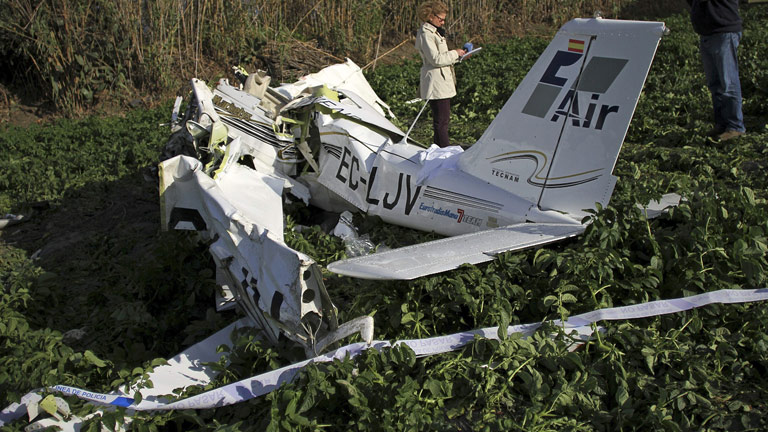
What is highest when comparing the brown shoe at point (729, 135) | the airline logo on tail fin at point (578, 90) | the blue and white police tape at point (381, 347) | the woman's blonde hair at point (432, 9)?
the airline logo on tail fin at point (578, 90)

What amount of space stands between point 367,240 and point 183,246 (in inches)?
68.3

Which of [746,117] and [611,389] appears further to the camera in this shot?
[746,117]

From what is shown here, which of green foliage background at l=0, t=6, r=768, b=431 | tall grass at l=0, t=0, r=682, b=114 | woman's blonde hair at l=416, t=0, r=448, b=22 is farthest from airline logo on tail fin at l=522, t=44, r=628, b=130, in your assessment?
tall grass at l=0, t=0, r=682, b=114

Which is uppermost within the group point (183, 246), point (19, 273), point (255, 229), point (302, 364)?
point (255, 229)

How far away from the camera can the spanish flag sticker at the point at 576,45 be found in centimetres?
419

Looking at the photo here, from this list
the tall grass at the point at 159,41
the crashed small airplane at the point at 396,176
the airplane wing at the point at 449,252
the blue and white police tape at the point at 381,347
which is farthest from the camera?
the tall grass at the point at 159,41

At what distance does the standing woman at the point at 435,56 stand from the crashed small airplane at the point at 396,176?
929mm

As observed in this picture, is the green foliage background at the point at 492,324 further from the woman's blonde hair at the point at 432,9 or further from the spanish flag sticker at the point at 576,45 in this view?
the woman's blonde hair at the point at 432,9

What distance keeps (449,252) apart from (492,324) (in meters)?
0.56

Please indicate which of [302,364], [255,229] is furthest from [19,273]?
[302,364]

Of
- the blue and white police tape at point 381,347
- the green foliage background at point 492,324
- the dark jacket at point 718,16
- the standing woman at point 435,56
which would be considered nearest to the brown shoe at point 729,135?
the green foliage background at point 492,324

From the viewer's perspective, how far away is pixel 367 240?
17.9 ft

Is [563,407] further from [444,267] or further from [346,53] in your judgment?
[346,53]

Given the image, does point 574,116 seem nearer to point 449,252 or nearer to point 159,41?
point 449,252
